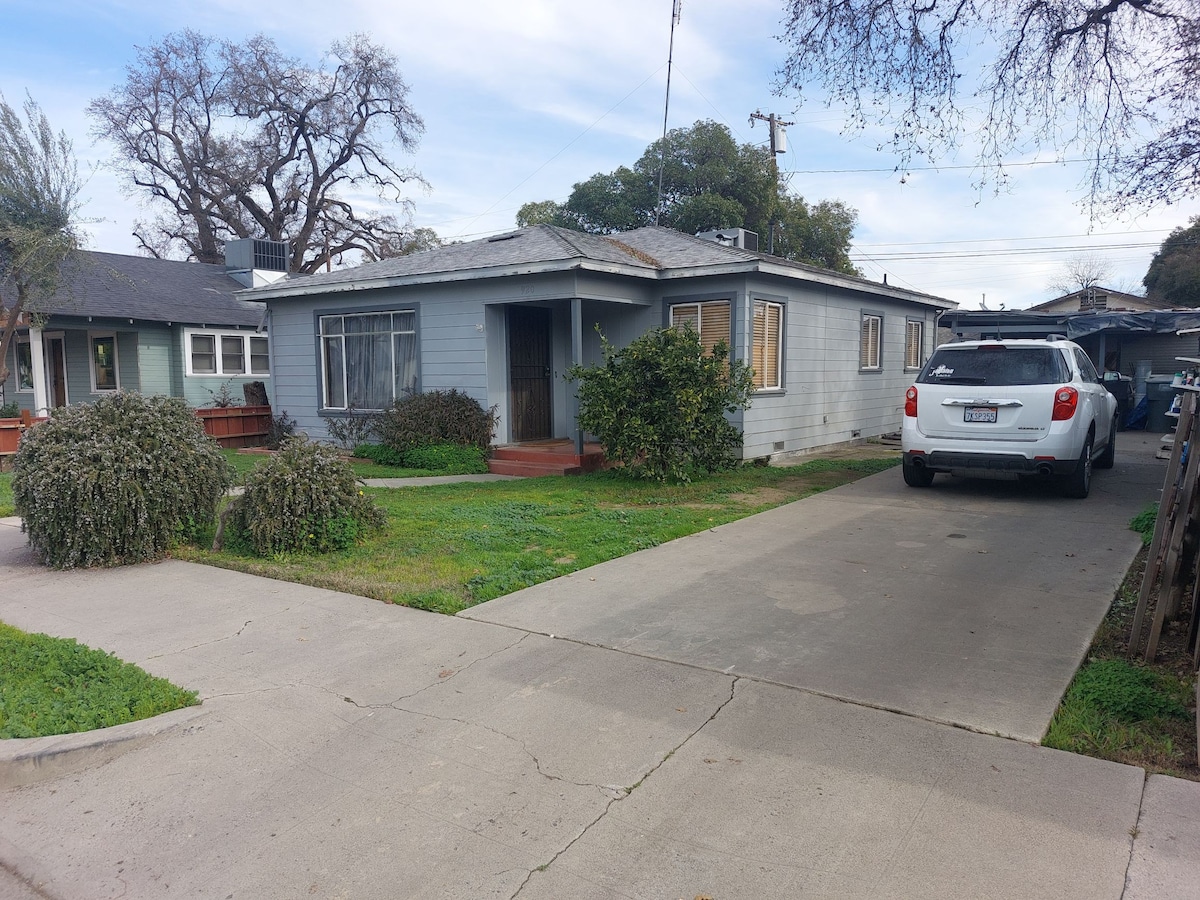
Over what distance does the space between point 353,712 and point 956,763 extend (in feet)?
9.38

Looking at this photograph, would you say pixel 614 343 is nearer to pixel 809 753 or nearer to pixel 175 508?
pixel 175 508

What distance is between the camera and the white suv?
9078mm

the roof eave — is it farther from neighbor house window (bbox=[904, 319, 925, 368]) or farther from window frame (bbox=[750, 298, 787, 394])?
neighbor house window (bbox=[904, 319, 925, 368])

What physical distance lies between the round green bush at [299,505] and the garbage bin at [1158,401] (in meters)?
18.1

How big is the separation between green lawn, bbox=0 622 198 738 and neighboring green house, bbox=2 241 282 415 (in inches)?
653

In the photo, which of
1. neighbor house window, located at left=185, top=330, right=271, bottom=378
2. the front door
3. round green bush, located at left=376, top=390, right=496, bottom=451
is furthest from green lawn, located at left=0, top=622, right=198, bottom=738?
neighbor house window, located at left=185, top=330, right=271, bottom=378

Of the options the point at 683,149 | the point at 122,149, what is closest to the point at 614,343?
→ the point at 683,149

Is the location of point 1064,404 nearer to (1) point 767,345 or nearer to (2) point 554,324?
(1) point 767,345

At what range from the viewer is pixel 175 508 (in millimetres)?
7578

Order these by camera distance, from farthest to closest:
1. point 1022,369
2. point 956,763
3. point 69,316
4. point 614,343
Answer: point 69,316
point 614,343
point 1022,369
point 956,763

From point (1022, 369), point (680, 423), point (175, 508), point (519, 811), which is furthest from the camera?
point (680, 423)

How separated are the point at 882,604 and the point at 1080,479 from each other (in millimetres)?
5123

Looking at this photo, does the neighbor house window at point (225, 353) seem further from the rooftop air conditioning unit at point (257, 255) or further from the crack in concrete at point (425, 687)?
the crack in concrete at point (425, 687)

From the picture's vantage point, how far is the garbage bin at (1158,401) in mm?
18594
